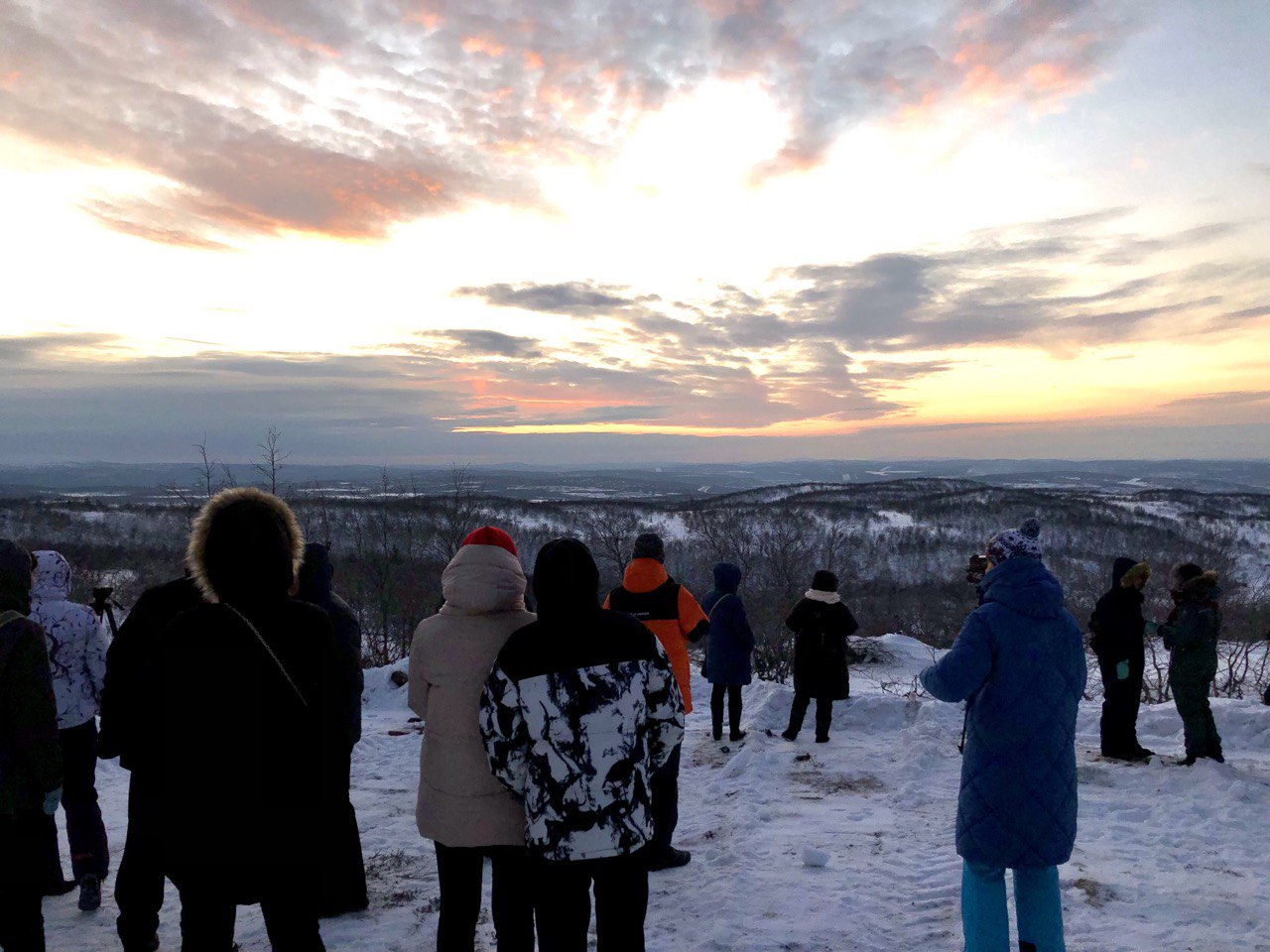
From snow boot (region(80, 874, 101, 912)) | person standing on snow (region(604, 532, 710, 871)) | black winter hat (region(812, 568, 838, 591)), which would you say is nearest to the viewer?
snow boot (region(80, 874, 101, 912))

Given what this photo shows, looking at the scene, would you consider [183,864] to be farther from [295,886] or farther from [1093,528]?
[1093,528]

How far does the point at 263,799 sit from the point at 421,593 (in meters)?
25.4

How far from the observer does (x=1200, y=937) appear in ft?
11.5

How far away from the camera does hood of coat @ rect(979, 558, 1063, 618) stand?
297 cm

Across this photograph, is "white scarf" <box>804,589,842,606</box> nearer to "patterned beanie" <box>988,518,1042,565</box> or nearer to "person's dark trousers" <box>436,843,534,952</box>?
"patterned beanie" <box>988,518,1042,565</box>

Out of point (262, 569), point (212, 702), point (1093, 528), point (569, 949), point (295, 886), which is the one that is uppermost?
point (262, 569)

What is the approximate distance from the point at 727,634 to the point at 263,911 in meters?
4.94

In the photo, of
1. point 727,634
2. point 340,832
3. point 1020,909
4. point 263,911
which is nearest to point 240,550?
point 263,911

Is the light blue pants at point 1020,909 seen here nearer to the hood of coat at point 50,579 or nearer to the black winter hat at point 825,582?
the black winter hat at point 825,582

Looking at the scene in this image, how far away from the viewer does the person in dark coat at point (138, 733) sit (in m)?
2.76

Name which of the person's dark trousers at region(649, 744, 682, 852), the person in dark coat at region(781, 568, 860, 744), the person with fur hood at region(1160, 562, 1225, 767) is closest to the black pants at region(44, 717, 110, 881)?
the person's dark trousers at region(649, 744, 682, 852)

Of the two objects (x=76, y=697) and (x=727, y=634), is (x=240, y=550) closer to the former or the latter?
(x=76, y=697)

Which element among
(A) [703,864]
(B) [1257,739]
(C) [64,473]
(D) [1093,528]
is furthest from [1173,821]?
(C) [64,473]

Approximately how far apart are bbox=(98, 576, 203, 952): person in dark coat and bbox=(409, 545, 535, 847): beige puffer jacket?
97 cm
